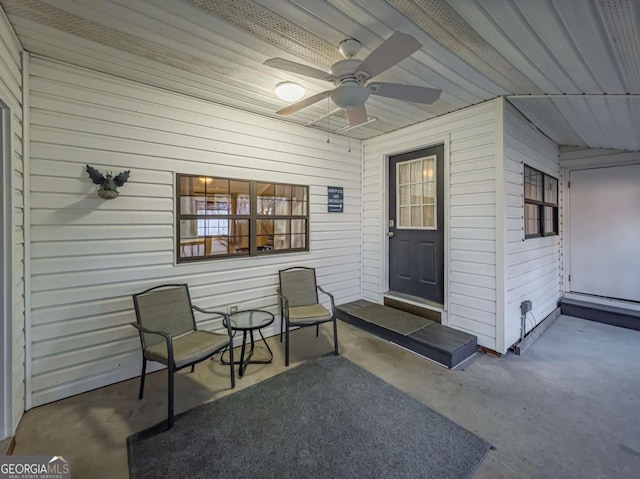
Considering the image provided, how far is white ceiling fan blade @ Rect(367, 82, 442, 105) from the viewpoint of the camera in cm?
203

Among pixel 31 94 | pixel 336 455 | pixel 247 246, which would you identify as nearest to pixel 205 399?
pixel 336 455

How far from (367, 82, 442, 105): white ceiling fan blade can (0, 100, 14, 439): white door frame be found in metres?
2.45

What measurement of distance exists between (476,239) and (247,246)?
2.69 meters

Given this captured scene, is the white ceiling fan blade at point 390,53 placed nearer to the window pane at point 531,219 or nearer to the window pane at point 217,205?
the window pane at point 217,205

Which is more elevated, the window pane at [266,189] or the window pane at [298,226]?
the window pane at [266,189]

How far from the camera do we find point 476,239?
318cm

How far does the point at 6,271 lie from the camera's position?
1.82 meters

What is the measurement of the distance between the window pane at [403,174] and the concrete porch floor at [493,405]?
2324 millimetres

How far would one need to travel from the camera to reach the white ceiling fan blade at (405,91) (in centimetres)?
203

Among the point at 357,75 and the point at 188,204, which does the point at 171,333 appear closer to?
the point at 188,204

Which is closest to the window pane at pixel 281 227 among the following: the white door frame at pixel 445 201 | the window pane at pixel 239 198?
the window pane at pixel 239 198

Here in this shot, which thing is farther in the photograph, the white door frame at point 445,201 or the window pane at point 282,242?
the window pane at point 282,242

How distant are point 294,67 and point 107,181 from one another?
1.85 m

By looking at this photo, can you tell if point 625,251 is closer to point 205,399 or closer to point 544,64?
point 544,64
